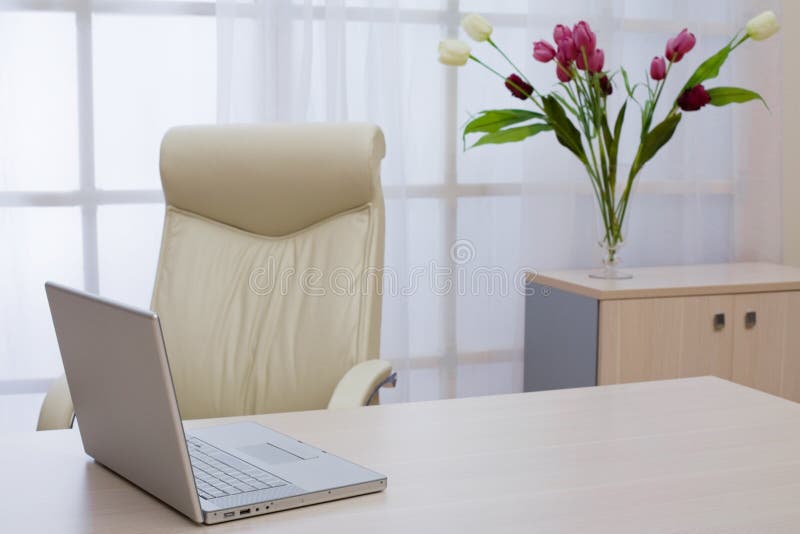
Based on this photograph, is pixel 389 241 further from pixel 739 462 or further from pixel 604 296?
pixel 739 462

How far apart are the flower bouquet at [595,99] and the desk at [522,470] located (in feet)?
4.24

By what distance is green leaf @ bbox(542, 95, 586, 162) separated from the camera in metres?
2.78

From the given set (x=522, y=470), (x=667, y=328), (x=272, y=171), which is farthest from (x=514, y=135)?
(x=522, y=470)

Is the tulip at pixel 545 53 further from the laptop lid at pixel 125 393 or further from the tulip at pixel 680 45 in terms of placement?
the laptop lid at pixel 125 393

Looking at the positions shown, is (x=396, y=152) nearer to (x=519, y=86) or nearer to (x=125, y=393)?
(x=519, y=86)

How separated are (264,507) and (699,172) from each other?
2.55 m

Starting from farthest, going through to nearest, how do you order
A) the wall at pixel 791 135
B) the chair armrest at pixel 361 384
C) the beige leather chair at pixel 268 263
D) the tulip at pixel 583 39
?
the wall at pixel 791 135, the tulip at pixel 583 39, the beige leather chair at pixel 268 263, the chair armrest at pixel 361 384

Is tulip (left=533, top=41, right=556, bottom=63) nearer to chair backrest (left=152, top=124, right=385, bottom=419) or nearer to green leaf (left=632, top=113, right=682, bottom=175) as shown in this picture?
green leaf (left=632, top=113, right=682, bottom=175)

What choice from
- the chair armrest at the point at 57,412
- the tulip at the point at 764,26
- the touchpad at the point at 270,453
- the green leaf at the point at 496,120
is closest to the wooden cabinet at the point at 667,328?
the green leaf at the point at 496,120

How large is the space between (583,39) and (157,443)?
1.91 m

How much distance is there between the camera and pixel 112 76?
276cm

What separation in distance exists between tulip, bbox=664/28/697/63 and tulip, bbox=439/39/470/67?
557 mm

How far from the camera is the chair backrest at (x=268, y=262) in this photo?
81.4 inches

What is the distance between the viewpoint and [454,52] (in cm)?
267
